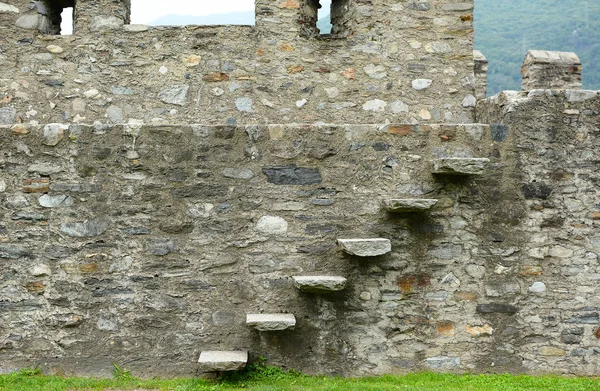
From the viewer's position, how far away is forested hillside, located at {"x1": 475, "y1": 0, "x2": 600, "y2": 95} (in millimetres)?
26172

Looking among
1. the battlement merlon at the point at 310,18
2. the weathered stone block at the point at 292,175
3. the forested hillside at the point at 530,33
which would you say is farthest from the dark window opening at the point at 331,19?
Answer: the forested hillside at the point at 530,33

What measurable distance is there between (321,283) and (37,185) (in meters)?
2.42

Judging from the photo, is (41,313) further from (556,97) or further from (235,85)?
(556,97)

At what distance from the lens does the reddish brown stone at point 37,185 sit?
475 cm

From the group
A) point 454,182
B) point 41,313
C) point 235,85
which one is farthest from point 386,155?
point 41,313

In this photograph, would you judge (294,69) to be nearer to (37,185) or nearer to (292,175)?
(292,175)

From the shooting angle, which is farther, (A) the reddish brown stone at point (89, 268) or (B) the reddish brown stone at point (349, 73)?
(B) the reddish brown stone at point (349, 73)

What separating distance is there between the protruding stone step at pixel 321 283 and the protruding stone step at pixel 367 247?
0.24 meters

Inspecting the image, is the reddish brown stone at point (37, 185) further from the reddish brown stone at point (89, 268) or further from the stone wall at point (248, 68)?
the stone wall at point (248, 68)

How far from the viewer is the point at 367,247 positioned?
4.68m

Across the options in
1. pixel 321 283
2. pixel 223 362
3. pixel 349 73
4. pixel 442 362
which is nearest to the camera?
pixel 223 362

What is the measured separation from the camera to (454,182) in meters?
5.00

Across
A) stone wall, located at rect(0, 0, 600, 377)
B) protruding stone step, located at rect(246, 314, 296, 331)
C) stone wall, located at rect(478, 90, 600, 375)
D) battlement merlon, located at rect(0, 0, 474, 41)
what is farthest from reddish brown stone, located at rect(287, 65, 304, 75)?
protruding stone step, located at rect(246, 314, 296, 331)

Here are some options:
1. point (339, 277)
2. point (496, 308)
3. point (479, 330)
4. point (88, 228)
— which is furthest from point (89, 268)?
point (496, 308)
